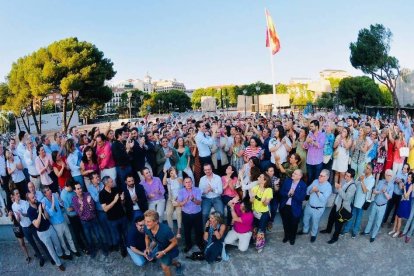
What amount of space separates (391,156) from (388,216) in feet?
4.26

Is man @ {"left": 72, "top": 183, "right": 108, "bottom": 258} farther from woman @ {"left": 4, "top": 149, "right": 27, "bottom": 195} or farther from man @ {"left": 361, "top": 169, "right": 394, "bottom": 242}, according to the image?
man @ {"left": 361, "top": 169, "right": 394, "bottom": 242}

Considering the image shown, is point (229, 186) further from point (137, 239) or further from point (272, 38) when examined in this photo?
point (272, 38)

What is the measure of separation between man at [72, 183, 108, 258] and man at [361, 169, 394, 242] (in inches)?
191

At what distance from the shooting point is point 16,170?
6109 millimetres

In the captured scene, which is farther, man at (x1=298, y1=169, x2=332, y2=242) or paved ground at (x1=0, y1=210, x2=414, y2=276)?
man at (x1=298, y1=169, x2=332, y2=242)

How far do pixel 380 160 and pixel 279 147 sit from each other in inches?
89.0

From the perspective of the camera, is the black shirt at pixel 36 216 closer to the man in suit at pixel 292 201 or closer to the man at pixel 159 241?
the man at pixel 159 241

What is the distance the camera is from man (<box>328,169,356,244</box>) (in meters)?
5.07

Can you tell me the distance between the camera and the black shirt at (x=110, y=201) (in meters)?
4.80

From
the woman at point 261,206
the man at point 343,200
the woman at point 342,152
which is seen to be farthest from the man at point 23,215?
the woman at point 342,152

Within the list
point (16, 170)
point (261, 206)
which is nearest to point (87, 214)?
point (16, 170)

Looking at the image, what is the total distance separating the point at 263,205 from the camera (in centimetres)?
504

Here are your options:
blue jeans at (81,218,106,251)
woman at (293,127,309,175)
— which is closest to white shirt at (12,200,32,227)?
blue jeans at (81,218,106,251)

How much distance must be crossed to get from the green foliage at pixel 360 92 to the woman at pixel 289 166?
43.3 metres
